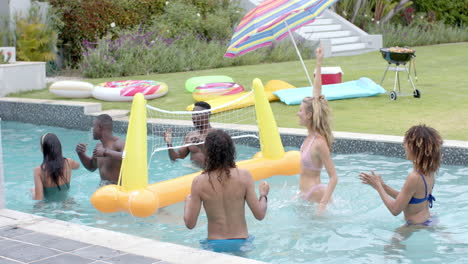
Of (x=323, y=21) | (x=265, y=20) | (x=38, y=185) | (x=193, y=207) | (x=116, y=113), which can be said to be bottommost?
(x=38, y=185)

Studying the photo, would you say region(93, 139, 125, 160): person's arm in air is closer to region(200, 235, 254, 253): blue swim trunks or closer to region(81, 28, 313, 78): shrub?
region(200, 235, 254, 253): blue swim trunks

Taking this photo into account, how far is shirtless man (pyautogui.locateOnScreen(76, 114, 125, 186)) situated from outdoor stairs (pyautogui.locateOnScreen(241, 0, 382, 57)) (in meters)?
14.0

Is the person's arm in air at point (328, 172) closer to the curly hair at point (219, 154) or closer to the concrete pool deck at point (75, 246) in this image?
the curly hair at point (219, 154)

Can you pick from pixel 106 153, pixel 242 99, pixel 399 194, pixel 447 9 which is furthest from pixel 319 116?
pixel 447 9

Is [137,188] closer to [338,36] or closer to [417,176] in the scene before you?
[417,176]

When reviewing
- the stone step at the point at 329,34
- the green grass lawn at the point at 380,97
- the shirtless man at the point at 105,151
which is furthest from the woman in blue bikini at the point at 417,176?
the stone step at the point at 329,34

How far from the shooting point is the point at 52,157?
6.79 metres

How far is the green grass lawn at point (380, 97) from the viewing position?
9852mm

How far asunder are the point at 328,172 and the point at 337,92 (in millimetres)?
6462

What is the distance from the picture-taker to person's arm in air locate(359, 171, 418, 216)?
4969 millimetres

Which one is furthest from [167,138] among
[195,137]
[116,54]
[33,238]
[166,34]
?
[166,34]

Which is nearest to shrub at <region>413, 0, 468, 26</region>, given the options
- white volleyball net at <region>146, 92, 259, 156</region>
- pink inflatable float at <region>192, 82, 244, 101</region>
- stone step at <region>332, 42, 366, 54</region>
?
stone step at <region>332, 42, 366, 54</region>

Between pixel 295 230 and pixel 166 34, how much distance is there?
1265 centimetres

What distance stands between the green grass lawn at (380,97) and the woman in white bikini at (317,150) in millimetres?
3369
